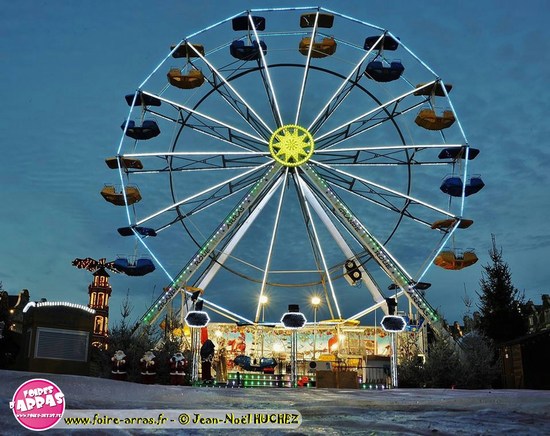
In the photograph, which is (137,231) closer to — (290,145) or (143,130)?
(143,130)

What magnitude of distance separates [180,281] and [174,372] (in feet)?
25.3

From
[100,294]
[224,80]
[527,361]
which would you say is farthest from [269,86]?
[100,294]

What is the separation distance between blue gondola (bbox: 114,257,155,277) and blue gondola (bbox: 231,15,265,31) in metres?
11.2

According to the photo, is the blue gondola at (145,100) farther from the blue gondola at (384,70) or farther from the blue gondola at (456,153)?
the blue gondola at (456,153)

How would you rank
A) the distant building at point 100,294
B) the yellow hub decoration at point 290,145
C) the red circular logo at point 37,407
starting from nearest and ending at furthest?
the red circular logo at point 37,407, the yellow hub decoration at point 290,145, the distant building at point 100,294

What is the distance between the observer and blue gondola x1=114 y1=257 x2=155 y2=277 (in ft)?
80.2

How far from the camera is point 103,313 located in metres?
81.1

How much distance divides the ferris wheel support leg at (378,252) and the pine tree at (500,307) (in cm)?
1217

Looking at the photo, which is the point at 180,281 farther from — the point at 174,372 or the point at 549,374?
the point at 549,374

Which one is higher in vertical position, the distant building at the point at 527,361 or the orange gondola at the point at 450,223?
the orange gondola at the point at 450,223

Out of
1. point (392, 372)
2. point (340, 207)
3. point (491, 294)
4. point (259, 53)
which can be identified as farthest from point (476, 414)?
point (491, 294)

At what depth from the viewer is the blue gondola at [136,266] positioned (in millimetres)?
24453

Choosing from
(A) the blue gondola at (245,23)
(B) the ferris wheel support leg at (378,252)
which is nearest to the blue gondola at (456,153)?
(B) the ferris wheel support leg at (378,252)

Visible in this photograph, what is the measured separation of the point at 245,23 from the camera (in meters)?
27.6
